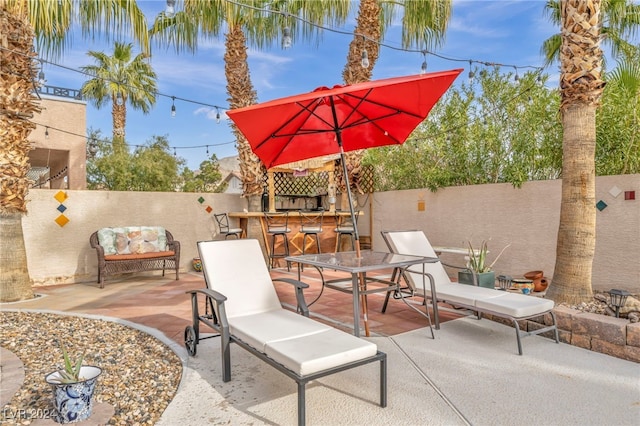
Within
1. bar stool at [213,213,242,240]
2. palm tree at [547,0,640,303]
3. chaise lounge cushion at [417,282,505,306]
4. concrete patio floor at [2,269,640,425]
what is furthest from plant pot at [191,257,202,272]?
palm tree at [547,0,640,303]

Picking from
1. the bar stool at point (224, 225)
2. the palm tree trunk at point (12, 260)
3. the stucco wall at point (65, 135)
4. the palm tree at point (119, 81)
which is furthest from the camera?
the palm tree at point (119, 81)

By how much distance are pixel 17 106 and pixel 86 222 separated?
2.57 meters

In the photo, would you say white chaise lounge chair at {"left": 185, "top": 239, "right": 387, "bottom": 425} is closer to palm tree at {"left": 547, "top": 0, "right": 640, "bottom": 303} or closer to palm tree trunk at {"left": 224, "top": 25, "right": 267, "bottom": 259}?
palm tree at {"left": 547, "top": 0, "right": 640, "bottom": 303}

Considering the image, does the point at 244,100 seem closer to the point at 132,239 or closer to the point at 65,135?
the point at 132,239

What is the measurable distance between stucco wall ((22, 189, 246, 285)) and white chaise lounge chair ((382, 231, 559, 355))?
17.8 ft

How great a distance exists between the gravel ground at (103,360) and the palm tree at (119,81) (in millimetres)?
13473

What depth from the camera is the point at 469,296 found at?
13.3ft

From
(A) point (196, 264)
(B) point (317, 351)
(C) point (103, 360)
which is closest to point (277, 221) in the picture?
(A) point (196, 264)

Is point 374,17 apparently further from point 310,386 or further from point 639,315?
point 310,386

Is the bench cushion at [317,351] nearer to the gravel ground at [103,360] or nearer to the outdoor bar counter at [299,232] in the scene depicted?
the gravel ground at [103,360]

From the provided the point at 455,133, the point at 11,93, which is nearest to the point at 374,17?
the point at 455,133

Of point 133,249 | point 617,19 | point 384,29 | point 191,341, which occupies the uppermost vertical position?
point 384,29

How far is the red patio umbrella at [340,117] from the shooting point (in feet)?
11.4

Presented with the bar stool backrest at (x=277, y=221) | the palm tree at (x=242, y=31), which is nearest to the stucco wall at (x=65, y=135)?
the palm tree at (x=242, y=31)
